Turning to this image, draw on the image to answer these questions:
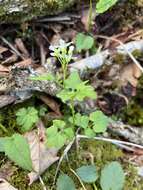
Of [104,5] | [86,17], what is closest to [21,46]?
[86,17]

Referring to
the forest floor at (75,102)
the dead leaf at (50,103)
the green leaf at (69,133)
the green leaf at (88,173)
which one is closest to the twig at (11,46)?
the forest floor at (75,102)

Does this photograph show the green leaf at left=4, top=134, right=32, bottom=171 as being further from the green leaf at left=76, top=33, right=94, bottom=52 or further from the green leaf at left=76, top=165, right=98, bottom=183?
the green leaf at left=76, top=33, right=94, bottom=52

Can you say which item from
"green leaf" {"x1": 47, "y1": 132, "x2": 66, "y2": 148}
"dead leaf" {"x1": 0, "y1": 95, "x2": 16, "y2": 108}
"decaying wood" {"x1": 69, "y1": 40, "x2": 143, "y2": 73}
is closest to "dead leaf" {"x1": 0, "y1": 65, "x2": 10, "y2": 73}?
"dead leaf" {"x1": 0, "y1": 95, "x2": 16, "y2": 108}

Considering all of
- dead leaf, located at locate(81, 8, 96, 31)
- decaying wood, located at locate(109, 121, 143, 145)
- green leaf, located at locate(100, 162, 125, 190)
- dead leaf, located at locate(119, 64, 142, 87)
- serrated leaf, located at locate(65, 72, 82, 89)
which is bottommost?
green leaf, located at locate(100, 162, 125, 190)

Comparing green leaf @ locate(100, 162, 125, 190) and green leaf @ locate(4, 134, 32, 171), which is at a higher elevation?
green leaf @ locate(4, 134, 32, 171)

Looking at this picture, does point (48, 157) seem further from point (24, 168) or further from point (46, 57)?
point (46, 57)

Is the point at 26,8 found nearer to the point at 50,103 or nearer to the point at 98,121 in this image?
the point at 50,103
